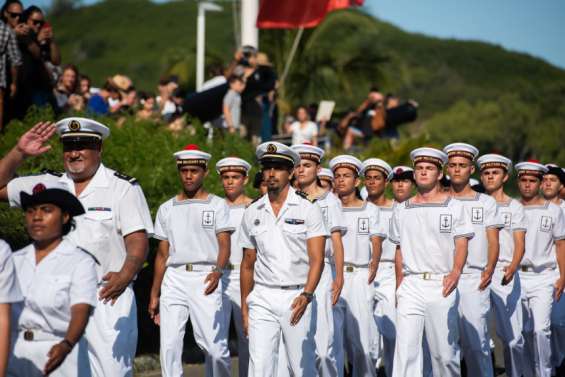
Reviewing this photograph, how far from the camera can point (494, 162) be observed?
1306 cm

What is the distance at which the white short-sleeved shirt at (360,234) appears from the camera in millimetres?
12352

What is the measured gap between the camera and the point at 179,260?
11.1 meters

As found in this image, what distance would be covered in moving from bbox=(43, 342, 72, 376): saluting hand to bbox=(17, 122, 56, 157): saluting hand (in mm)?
1516

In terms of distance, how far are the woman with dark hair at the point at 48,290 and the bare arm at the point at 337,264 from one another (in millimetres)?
4564

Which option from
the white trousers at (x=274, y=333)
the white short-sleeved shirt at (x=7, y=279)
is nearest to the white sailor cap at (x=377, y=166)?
the white trousers at (x=274, y=333)

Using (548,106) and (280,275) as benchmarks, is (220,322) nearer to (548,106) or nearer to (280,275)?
(280,275)

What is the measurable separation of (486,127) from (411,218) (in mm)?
73844

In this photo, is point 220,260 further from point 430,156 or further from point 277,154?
point 430,156

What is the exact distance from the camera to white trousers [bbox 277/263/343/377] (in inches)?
396

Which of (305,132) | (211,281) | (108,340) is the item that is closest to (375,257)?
(211,281)

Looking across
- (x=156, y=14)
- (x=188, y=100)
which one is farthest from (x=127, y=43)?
(x=188, y=100)

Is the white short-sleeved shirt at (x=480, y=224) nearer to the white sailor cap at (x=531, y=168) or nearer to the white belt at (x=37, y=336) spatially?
the white sailor cap at (x=531, y=168)

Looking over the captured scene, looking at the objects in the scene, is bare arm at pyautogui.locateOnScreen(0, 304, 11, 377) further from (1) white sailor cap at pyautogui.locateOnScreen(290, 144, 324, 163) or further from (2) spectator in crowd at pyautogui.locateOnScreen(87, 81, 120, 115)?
(2) spectator in crowd at pyautogui.locateOnScreen(87, 81, 120, 115)

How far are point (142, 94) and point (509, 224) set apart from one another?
8365mm
